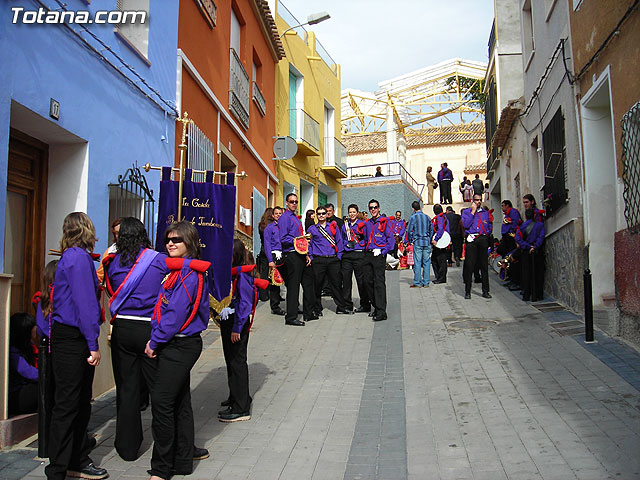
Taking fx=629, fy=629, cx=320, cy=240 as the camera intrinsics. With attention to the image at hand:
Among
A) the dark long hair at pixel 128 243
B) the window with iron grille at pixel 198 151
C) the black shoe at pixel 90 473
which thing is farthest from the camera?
the window with iron grille at pixel 198 151

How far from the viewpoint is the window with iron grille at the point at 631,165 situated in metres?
7.50

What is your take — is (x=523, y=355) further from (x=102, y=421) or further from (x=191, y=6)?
(x=191, y=6)

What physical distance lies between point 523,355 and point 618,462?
3323 mm

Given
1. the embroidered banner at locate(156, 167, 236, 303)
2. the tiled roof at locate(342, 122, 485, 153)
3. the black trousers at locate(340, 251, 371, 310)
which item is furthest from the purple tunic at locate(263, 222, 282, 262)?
the tiled roof at locate(342, 122, 485, 153)

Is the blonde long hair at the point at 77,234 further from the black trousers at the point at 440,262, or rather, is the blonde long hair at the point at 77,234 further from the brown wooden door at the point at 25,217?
the black trousers at the point at 440,262

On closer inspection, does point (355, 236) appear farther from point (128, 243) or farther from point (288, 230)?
point (128, 243)

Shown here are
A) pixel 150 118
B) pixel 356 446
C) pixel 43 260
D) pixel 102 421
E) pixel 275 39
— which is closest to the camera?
pixel 356 446

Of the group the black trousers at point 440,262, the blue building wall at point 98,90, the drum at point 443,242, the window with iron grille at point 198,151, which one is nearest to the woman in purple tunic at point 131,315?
the blue building wall at point 98,90

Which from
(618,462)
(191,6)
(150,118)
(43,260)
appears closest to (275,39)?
(191,6)

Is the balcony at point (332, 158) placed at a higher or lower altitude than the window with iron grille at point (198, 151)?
higher

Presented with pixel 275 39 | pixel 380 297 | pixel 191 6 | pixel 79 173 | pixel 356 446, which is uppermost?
pixel 275 39

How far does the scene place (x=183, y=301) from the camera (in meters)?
4.66

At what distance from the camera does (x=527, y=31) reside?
48.0 ft

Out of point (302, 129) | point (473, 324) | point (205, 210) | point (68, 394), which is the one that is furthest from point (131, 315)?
point (302, 129)
